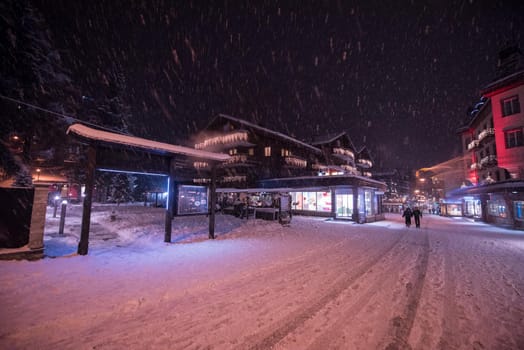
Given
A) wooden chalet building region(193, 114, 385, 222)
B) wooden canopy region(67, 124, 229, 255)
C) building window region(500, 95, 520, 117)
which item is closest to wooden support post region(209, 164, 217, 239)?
wooden canopy region(67, 124, 229, 255)

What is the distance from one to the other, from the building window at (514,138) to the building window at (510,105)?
1.77 meters

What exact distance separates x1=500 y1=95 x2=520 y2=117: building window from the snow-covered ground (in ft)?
69.8

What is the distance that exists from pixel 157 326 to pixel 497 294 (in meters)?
7.08

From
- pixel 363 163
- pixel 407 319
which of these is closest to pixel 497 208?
pixel 363 163

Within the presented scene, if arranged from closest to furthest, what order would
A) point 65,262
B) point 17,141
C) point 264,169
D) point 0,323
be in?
point 0,323 < point 65,262 < point 17,141 < point 264,169

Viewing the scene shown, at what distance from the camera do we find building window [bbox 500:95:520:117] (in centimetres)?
2031

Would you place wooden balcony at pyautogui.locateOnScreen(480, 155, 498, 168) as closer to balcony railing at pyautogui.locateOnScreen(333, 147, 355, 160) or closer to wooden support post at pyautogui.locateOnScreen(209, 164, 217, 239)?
balcony railing at pyautogui.locateOnScreen(333, 147, 355, 160)

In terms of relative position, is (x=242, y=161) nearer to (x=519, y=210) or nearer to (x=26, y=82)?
(x=26, y=82)

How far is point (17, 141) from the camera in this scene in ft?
46.3

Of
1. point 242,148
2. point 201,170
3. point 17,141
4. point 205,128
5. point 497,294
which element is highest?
point 205,128

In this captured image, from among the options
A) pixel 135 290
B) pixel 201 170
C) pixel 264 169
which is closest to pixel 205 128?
pixel 264 169

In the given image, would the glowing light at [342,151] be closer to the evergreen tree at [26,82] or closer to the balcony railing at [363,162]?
the balcony railing at [363,162]

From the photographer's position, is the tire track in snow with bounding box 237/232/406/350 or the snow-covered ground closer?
the tire track in snow with bounding box 237/232/406/350

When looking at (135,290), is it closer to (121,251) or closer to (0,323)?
(0,323)
